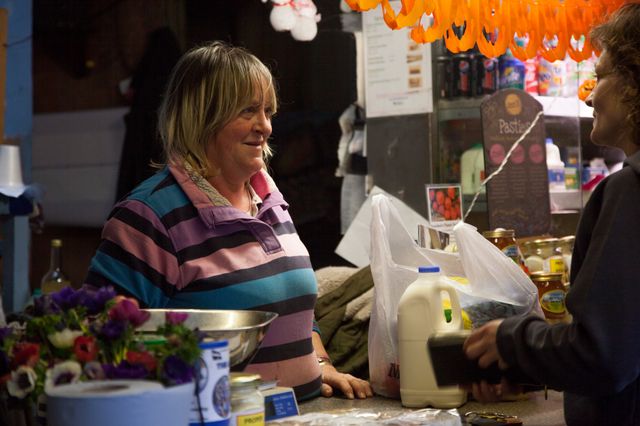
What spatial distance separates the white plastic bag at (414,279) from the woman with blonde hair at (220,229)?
0.14 m

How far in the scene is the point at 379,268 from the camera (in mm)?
2529

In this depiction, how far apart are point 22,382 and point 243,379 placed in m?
0.36

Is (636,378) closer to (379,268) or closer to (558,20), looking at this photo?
(379,268)

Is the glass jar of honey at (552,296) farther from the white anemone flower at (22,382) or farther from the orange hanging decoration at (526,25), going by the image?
the white anemone flower at (22,382)

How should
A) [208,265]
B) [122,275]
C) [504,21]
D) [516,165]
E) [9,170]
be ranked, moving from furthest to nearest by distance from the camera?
1. [9,170]
2. [516,165]
3. [504,21]
4. [208,265]
5. [122,275]

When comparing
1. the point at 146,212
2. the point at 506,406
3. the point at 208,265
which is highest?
the point at 146,212

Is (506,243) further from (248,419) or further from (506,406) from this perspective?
(248,419)

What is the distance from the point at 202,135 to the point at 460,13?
1015 millimetres

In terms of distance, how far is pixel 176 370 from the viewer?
4.26 feet

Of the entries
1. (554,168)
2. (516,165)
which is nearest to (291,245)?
(516,165)

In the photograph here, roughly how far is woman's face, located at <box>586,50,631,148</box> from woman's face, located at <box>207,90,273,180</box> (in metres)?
1.00

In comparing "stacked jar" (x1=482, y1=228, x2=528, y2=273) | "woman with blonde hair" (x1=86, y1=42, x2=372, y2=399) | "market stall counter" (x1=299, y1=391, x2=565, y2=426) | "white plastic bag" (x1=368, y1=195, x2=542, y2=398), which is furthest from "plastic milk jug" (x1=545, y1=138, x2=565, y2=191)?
"woman with blonde hair" (x1=86, y1=42, x2=372, y2=399)

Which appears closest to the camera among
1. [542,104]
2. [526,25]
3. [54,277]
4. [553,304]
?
[553,304]

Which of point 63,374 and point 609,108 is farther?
point 609,108
